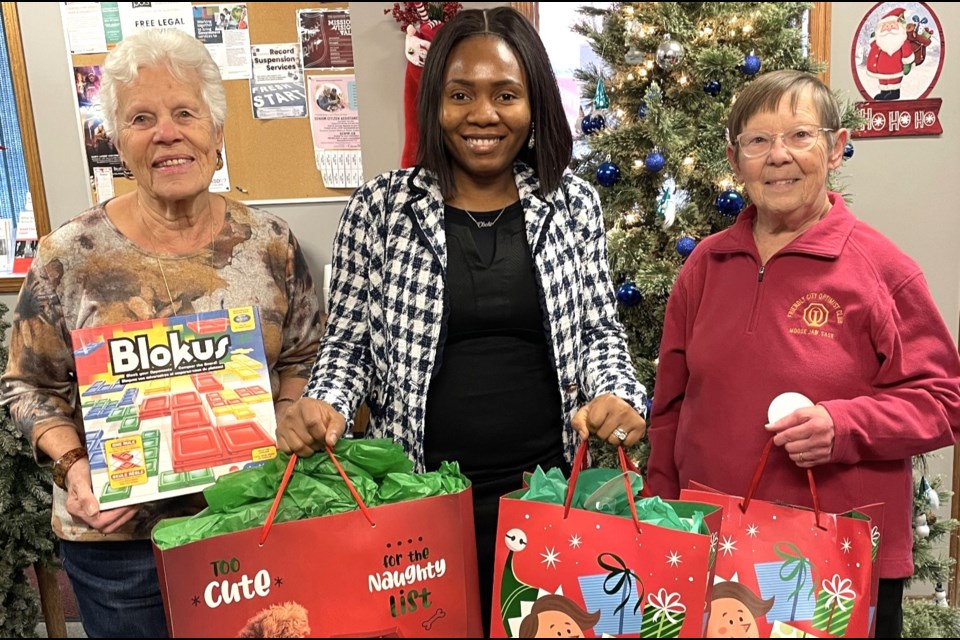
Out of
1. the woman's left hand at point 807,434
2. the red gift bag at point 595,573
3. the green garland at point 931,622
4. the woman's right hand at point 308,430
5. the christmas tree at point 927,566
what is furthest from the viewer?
the green garland at point 931,622

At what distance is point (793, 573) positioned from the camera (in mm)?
923

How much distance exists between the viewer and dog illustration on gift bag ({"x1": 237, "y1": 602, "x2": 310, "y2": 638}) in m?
0.87

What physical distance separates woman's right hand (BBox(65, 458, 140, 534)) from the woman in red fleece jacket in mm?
975

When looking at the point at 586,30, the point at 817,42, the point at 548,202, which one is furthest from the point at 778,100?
the point at 817,42

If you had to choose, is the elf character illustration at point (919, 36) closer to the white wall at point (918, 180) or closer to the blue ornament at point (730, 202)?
the white wall at point (918, 180)

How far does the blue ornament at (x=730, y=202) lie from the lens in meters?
2.07

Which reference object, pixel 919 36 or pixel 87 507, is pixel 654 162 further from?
pixel 87 507

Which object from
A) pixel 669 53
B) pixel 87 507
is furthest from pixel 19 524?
pixel 669 53

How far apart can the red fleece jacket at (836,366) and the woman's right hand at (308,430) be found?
67cm

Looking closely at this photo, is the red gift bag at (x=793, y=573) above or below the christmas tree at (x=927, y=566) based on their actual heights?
above

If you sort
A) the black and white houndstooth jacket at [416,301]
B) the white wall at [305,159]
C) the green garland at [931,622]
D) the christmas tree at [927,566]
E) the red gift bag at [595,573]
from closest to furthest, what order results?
the red gift bag at [595,573], the black and white houndstooth jacket at [416,301], the christmas tree at [927,566], the green garland at [931,622], the white wall at [305,159]

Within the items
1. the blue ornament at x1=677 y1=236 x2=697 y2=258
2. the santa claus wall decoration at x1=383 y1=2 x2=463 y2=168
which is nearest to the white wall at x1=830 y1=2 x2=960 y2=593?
the blue ornament at x1=677 y1=236 x2=697 y2=258

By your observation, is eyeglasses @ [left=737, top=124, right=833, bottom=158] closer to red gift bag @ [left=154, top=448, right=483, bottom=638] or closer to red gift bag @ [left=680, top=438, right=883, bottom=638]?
red gift bag @ [left=680, top=438, right=883, bottom=638]

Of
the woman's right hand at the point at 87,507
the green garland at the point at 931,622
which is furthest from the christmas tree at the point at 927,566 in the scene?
the woman's right hand at the point at 87,507
